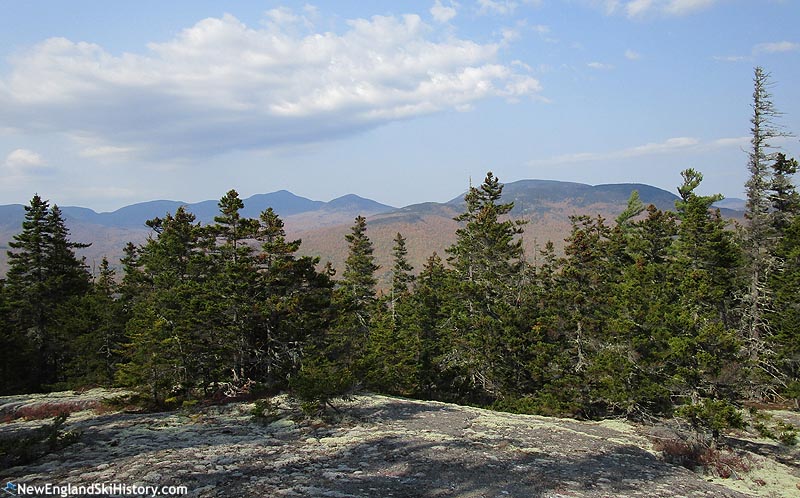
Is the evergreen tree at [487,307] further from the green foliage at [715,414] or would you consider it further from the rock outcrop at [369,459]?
the green foliage at [715,414]

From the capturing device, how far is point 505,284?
32688 mm

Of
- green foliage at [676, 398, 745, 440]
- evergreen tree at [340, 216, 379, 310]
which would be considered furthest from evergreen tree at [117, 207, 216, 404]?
evergreen tree at [340, 216, 379, 310]

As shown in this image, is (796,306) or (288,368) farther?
(796,306)

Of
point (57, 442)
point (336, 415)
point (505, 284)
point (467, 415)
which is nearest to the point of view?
point (57, 442)

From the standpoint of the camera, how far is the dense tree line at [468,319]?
67.7 ft

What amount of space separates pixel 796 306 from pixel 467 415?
23.7 metres

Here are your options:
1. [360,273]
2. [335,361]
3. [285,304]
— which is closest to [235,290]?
[285,304]

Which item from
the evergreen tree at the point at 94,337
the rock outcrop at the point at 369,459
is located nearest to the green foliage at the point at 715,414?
the rock outcrop at the point at 369,459

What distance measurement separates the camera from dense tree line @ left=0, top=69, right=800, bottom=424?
20.6 m

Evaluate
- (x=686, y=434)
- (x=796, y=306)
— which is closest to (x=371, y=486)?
(x=686, y=434)

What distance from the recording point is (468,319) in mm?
30750

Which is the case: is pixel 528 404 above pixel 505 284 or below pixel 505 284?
below

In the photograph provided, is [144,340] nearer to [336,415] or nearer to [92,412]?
[92,412]

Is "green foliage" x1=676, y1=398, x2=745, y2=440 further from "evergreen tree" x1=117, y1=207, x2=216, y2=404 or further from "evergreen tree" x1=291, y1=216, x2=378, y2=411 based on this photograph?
"evergreen tree" x1=117, y1=207, x2=216, y2=404
